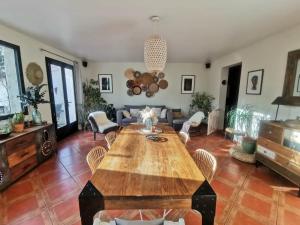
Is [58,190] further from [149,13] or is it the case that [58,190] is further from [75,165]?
[149,13]

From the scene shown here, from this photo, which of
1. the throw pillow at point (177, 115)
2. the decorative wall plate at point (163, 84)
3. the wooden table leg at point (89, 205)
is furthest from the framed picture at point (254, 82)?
the wooden table leg at point (89, 205)

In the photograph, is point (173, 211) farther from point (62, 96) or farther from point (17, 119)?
point (62, 96)

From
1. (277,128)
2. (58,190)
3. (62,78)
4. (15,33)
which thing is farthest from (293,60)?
(62,78)

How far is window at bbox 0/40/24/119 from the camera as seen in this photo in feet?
8.72

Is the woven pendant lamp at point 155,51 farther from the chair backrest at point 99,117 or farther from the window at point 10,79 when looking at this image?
the chair backrest at point 99,117

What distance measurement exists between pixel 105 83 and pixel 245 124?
14.7 feet

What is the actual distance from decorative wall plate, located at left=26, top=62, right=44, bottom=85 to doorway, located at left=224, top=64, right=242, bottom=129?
4939mm

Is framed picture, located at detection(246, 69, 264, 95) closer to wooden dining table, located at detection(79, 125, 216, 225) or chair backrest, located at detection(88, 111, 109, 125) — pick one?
wooden dining table, located at detection(79, 125, 216, 225)

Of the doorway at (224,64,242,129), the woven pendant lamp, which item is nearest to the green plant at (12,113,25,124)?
the woven pendant lamp

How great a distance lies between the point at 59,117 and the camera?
4312mm

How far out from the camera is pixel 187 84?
19.5 feet

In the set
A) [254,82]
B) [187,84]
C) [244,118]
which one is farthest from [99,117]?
[254,82]

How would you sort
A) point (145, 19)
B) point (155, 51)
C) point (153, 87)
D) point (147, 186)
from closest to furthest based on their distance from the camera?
1. point (147, 186)
2. point (155, 51)
3. point (145, 19)
4. point (153, 87)

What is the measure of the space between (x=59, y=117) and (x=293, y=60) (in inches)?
199
